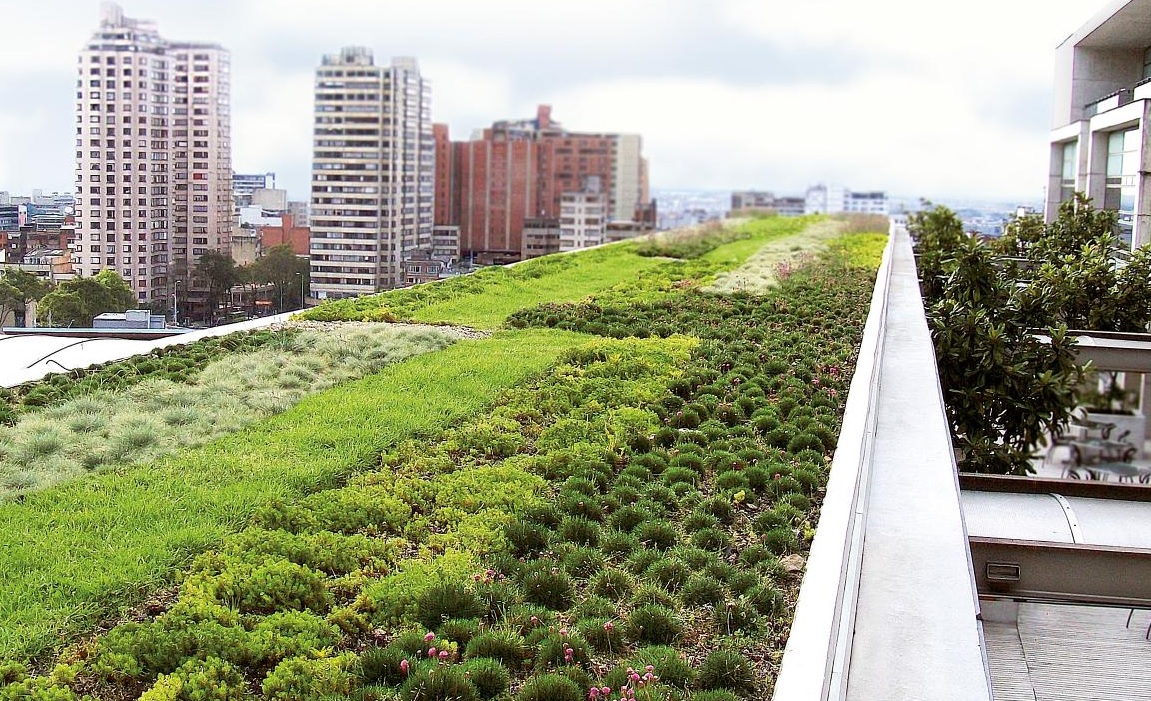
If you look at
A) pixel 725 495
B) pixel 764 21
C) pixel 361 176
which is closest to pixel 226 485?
pixel 725 495

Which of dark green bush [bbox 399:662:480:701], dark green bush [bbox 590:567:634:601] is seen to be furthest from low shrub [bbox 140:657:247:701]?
dark green bush [bbox 590:567:634:601]

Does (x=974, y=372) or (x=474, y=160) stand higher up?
(x=474, y=160)

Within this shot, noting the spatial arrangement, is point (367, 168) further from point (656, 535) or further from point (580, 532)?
point (656, 535)

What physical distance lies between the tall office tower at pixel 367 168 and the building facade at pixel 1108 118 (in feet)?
41.6

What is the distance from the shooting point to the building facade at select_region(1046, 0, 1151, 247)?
19234mm

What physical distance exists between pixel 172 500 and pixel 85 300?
Result: 20.6 feet

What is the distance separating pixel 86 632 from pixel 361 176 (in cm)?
1359

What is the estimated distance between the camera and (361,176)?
1667cm

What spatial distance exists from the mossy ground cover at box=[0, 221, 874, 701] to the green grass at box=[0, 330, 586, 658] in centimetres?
17

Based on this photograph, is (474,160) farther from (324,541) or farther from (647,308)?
(324,541)

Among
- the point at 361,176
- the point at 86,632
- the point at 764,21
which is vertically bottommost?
the point at 86,632

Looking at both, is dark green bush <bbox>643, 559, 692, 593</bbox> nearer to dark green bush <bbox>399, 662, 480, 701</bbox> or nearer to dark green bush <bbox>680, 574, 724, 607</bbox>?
dark green bush <bbox>680, 574, 724, 607</bbox>

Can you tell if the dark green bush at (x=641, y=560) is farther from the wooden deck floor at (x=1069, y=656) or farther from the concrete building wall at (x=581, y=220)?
the concrete building wall at (x=581, y=220)

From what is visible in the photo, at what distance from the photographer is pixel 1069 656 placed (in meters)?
8.54
